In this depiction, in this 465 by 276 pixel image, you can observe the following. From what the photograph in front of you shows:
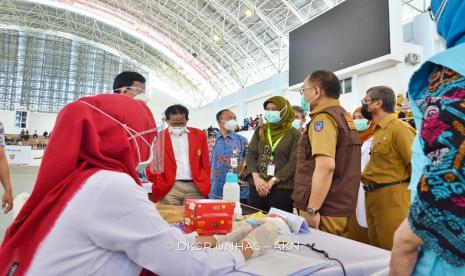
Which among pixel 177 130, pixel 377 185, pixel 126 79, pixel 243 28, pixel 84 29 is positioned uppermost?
pixel 84 29

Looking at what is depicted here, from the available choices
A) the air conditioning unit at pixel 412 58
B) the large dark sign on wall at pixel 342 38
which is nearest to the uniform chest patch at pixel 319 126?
the large dark sign on wall at pixel 342 38

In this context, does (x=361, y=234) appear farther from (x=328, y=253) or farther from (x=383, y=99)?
(x=328, y=253)

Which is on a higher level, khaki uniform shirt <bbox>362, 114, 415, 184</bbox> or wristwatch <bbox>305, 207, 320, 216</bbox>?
khaki uniform shirt <bbox>362, 114, 415, 184</bbox>

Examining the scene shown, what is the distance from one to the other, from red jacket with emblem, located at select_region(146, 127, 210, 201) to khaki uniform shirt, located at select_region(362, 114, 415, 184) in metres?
1.16

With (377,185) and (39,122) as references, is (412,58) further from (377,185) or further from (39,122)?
(39,122)

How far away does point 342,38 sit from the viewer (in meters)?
7.04

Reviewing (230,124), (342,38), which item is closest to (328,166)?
(230,124)

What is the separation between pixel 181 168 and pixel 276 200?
0.76 m

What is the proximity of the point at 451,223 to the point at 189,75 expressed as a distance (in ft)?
63.2

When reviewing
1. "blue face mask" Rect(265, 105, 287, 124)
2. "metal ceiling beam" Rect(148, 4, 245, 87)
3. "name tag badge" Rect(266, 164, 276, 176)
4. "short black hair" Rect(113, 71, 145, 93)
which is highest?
"metal ceiling beam" Rect(148, 4, 245, 87)

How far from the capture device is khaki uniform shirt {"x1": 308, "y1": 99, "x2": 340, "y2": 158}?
1451mm

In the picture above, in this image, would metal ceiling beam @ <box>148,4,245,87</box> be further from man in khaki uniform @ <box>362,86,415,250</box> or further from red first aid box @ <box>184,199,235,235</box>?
red first aid box @ <box>184,199,235,235</box>

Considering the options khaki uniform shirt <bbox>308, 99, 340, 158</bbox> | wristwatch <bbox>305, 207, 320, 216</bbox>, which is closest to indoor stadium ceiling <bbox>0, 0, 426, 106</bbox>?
khaki uniform shirt <bbox>308, 99, 340, 158</bbox>

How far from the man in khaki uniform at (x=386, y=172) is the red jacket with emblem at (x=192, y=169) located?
1.13 meters
